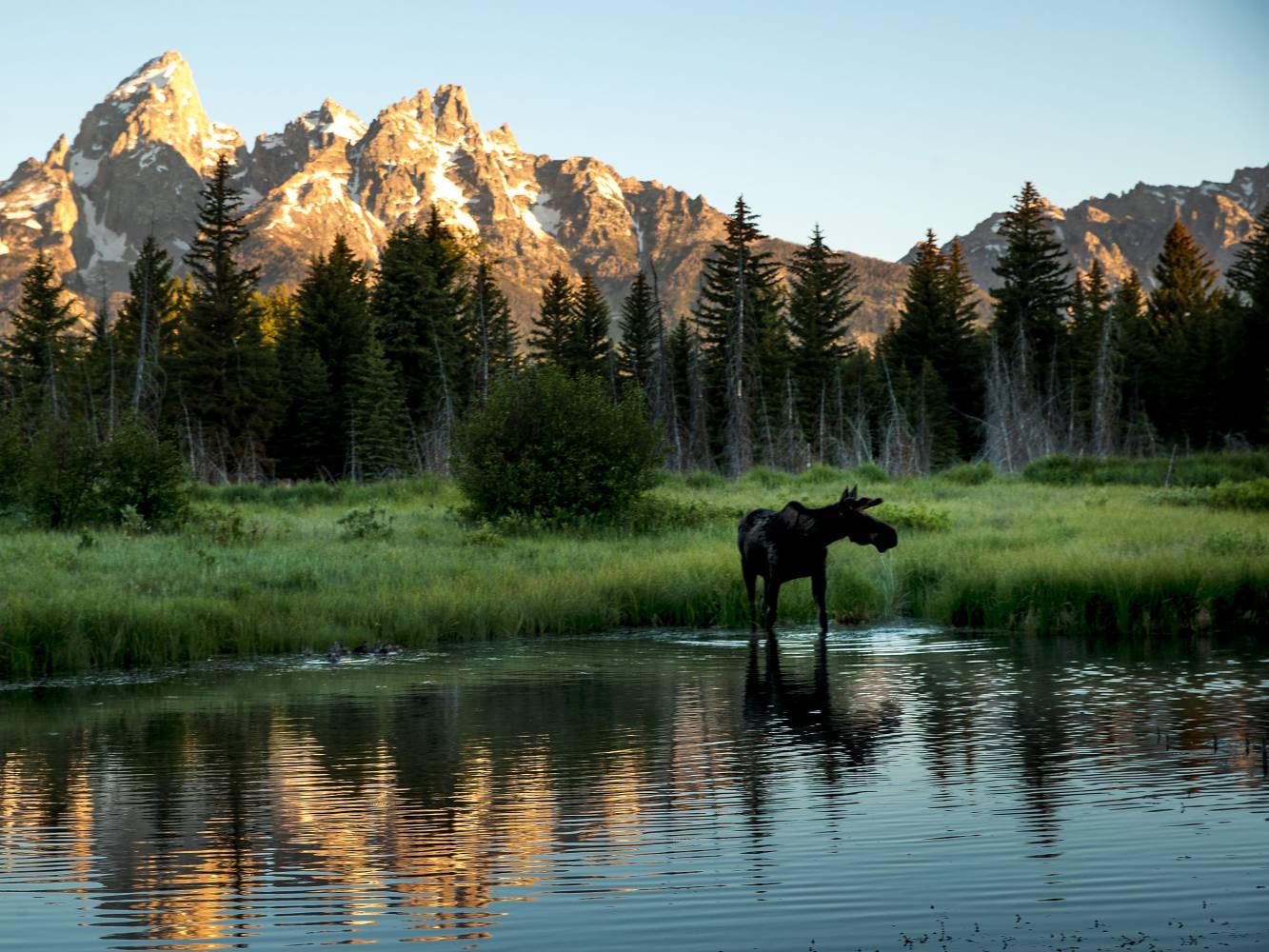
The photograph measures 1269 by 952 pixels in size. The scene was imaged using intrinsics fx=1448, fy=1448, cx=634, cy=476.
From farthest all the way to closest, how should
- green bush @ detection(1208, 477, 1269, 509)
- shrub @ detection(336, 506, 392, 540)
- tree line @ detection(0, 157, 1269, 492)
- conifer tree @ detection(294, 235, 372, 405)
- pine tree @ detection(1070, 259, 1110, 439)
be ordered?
pine tree @ detection(1070, 259, 1110, 439) → conifer tree @ detection(294, 235, 372, 405) → tree line @ detection(0, 157, 1269, 492) → green bush @ detection(1208, 477, 1269, 509) → shrub @ detection(336, 506, 392, 540)

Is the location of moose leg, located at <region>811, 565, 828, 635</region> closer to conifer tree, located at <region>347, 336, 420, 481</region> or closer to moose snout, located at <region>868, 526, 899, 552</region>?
moose snout, located at <region>868, 526, 899, 552</region>

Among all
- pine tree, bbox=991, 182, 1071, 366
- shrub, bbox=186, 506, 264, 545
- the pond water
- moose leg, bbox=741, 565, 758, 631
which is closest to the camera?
the pond water

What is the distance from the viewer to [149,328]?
68812 millimetres

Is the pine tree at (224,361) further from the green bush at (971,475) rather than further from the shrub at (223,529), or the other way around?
the shrub at (223,529)

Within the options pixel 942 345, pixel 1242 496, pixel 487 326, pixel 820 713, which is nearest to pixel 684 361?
pixel 487 326

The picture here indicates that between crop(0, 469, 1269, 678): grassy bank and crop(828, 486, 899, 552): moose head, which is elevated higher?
crop(828, 486, 899, 552): moose head

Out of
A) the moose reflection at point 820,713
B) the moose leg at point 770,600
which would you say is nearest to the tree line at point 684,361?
the moose leg at point 770,600

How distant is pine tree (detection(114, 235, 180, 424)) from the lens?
5994 centimetres

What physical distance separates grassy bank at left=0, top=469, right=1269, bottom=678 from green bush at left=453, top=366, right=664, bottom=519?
5.43 feet

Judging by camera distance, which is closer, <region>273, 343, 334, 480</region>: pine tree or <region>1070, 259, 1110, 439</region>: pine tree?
<region>273, 343, 334, 480</region>: pine tree

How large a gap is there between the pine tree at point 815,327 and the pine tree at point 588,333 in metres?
11.2

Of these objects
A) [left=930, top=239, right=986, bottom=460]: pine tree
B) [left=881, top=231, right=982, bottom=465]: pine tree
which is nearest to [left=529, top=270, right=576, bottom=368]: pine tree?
[left=881, top=231, right=982, bottom=465]: pine tree

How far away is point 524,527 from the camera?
101ft

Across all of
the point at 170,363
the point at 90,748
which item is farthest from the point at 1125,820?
the point at 170,363
